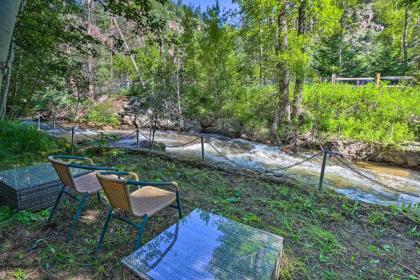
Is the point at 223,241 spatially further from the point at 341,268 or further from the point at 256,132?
the point at 256,132

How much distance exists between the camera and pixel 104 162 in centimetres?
475

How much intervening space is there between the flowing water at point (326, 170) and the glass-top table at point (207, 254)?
2.55 m

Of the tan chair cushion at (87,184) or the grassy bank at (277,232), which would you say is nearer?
the grassy bank at (277,232)

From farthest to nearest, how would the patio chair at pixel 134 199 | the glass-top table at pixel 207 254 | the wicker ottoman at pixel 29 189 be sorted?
the wicker ottoman at pixel 29 189 < the patio chair at pixel 134 199 < the glass-top table at pixel 207 254

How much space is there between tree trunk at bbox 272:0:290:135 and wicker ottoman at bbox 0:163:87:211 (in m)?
7.25

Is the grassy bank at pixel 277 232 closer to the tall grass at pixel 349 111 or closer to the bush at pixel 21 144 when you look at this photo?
the bush at pixel 21 144

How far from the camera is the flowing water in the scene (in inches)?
202

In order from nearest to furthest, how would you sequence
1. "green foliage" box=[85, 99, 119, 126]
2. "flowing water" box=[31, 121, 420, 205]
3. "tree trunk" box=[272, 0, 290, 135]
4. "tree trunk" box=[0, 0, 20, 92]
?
"tree trunk" box=[0, 0, 20, 92] < "flowing water" box=[31, 121, 420, 205] < "tree trunk" box=[272, 0, 290, 135] < "green foliage" box=[85, 99, 119, 126]

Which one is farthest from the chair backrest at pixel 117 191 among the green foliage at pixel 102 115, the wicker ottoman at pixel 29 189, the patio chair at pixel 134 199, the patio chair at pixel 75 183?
the green foliage at pixel 102 115

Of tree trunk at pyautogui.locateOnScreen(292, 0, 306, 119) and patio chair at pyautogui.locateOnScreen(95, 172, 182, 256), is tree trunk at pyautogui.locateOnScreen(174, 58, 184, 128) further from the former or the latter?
patio chair at pyautogui.locateOnScreen(95, 172, 182, 256)

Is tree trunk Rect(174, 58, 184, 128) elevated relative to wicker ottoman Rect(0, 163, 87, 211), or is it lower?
elevated

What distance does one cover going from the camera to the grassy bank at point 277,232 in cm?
199

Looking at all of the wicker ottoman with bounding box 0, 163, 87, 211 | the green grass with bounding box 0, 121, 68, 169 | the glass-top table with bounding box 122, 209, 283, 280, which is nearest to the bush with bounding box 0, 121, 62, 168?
the green grass with bounding box 0, 121, 68, 169

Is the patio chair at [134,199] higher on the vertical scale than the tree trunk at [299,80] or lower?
lower
